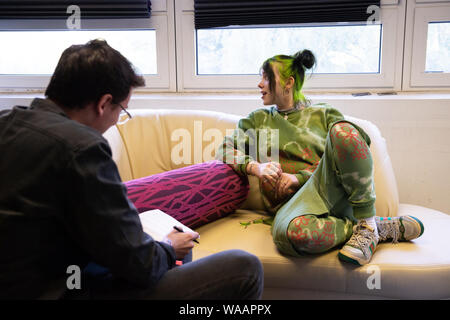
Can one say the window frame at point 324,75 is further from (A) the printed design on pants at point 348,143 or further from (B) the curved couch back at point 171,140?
(A) the printed design on pants at point 348,143

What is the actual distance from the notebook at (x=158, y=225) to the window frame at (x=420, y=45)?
67.3 inches

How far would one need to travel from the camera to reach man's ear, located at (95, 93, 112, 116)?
0.95 meters

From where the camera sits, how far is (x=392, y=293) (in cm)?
143

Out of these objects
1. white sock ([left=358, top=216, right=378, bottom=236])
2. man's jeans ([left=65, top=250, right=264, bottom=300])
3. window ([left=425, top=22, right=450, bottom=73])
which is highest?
window ([left=425, top=22, right=450, bottom=73])

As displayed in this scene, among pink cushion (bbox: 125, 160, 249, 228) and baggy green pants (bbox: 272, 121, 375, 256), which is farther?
pink cushion (bbox: 125, 160, 249, 228)

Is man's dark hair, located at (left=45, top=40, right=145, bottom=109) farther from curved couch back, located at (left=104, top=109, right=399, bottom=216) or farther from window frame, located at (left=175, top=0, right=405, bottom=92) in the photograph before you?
window frame, located at (left=175, top=0, right=405, bottom=92)

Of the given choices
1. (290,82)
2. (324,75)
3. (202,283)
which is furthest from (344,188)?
(324,75)

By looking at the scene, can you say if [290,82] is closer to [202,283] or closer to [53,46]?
[202,283]

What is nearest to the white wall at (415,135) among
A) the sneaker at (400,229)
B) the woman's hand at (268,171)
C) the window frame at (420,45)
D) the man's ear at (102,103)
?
the window frame at (420,45)

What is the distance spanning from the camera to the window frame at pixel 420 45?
2.32 meters

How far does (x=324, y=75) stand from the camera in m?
2.48

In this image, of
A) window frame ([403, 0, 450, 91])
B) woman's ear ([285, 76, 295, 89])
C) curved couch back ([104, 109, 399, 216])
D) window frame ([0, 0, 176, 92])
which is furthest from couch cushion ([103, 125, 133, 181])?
window frame ([403, 0, 450, 91])

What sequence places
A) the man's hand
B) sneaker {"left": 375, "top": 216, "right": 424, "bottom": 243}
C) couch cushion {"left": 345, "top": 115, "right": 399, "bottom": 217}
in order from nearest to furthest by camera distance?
the man's hand
sneaker {"left": 375, "top": 216, "right": 424, "bottom": 243}
couch cushion {"left": 345, "top": 115, "right": 399, "bottom": 217}

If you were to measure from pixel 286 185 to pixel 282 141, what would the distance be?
0.74 ft
